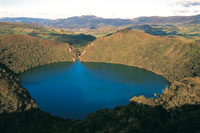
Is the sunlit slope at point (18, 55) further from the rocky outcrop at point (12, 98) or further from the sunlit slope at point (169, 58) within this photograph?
the sunlit slope at point (169, 58)

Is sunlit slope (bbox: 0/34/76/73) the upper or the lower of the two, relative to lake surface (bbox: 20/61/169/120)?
upper

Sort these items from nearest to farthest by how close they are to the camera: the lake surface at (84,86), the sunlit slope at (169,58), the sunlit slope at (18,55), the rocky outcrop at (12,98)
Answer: the rocky outcrop at (12,98) < the lake surface at (84,86) < the sunlit slope at (169,58) < the sunlit slope at (18,55)

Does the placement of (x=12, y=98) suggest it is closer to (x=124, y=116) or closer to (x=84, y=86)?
(x=124, y=116)

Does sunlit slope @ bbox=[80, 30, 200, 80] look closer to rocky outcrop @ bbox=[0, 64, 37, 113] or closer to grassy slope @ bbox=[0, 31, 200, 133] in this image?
grassy slope @ bbox=[0, 31, 200, 133]

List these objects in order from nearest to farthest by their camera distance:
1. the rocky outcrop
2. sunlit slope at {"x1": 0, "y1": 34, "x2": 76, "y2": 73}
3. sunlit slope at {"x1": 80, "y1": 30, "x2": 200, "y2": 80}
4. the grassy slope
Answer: the grassy slope, the rocky outcrop, sunlit slope at {"x1": 80, "y1": 30, "x2": 200, "y2": 80}, sunlit slope at {"x1": 0, "y1": 34, "x2": 76, "y2": 73}

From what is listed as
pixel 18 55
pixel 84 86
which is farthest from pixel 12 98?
pixel 18 55

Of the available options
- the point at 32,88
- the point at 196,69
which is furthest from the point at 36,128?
the point at 196,69

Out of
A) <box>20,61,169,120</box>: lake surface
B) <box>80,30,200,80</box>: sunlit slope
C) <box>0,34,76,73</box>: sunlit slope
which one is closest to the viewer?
<box>20,61,169,120</box>: lake surface

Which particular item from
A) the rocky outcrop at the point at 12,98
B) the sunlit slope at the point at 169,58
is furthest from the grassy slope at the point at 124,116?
the sunlit slope at the point at 169,58

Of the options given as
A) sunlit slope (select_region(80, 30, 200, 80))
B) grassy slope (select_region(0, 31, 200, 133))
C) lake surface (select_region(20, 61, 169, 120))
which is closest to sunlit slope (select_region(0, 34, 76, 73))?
lake surface (select_region(20, 61, 169, 120))
